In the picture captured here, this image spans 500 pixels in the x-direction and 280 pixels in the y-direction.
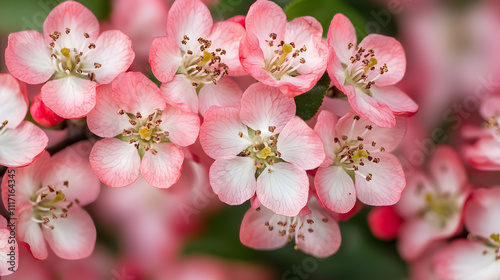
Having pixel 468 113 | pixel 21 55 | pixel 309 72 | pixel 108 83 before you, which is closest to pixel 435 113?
pixel 468 113

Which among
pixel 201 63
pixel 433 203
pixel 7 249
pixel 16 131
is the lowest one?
pixel 433 203

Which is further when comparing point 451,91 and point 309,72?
point 451,91

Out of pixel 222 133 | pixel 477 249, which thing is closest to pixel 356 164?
pixel 222 133

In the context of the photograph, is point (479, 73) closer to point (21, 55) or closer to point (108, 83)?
point (108, 83)

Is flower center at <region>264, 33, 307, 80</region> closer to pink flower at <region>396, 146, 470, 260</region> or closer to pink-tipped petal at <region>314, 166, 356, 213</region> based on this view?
pink-tipped petal at <region>314, 166, 356, 213</region>

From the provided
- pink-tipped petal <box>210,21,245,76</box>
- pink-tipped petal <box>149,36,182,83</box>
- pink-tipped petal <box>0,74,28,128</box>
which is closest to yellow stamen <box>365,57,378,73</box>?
pink-tipped petal <box>210,21,245,76</box>

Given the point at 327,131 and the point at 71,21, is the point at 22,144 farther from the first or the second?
the point at 327,131
